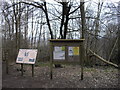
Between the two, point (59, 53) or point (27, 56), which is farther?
point (27, 56)

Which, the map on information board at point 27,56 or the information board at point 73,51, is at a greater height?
the information board at point 73,51

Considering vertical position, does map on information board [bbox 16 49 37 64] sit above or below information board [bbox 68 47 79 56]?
below

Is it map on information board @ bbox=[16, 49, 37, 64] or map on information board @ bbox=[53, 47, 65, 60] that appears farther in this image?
map on information board @ bbox=[16, 49, 37, 64]

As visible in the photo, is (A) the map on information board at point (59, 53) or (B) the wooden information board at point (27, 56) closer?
(A) the map on information board at point (59, 53)

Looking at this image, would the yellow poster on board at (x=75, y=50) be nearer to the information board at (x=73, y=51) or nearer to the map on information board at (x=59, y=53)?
the information board at (x=73, y=51)

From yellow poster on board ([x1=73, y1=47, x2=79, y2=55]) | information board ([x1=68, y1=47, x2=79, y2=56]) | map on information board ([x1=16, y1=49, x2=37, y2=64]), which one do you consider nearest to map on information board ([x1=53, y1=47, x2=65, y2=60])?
information board ([x1=68, y1=47, x2=79, y2=56])

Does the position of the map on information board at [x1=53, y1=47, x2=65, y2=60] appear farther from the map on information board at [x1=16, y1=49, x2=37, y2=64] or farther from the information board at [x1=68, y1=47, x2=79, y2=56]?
the map on information board at [x1=16, y1=49, x2=37, y2=64]

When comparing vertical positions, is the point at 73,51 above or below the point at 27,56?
above

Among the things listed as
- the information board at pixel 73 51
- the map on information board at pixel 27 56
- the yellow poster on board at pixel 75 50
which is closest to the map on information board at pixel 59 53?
the information board at pixel 73 51

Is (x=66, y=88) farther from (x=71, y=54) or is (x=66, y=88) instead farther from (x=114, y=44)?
(x=114, y=44)

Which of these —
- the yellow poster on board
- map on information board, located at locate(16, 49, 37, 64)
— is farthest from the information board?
map on information board, located at locate(16, 49, 37, 64)

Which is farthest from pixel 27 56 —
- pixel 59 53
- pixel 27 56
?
pixel 59 53

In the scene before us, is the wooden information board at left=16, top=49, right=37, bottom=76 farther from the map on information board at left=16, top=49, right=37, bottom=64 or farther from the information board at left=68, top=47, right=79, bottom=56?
the information board at left=68, top=47, right=79, bottom=56

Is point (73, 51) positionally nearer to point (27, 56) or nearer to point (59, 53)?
point (59, 53)
